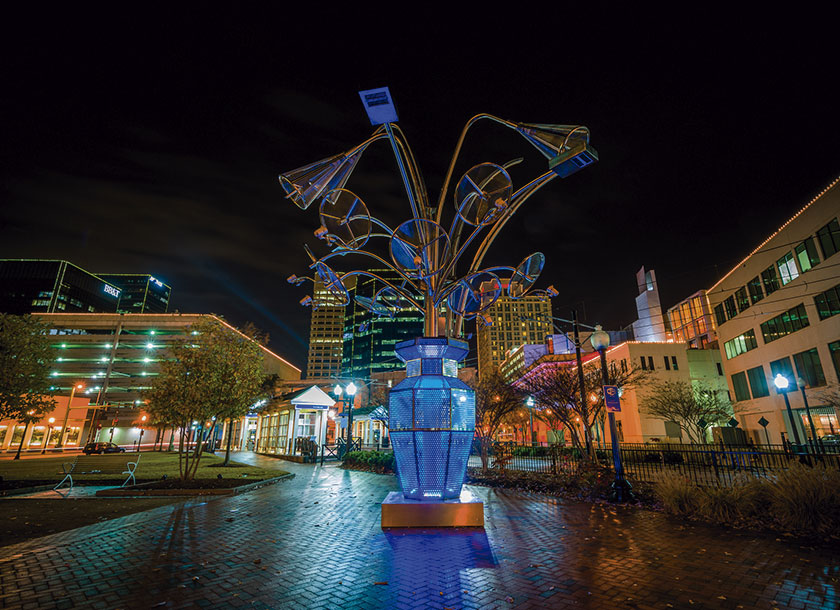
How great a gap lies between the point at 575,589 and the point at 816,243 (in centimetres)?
3130

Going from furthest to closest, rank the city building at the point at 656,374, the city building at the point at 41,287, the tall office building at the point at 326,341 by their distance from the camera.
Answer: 1. the tall office building at the point at 326,341
2. the city building at the point at 41,287
3. the city building at the point at 656,374

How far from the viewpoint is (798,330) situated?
26938mm

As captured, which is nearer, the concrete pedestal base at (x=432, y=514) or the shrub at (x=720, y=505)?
the concrete pedestal base at (x=432, y=514)

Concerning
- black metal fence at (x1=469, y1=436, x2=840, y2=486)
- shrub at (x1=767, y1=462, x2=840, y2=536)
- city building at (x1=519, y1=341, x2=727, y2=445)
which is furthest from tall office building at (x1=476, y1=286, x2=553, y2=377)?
shrub at (x1=767, y1=462, x2=840, y2=536)

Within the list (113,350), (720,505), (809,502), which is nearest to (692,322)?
(720,505)

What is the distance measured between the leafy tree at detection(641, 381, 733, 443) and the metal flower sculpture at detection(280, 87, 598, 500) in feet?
98.8

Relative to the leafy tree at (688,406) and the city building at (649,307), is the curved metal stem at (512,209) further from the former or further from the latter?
the city building at (649,307)

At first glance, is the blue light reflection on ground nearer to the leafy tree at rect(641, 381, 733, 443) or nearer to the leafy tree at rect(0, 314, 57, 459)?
the leafy tree at rect(0, 314, 57, 459)

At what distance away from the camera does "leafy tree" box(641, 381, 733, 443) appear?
32281 millimetres

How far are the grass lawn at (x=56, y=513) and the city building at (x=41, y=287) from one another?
126 metres

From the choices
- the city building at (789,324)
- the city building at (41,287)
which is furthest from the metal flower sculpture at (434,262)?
the city building at (41,287)

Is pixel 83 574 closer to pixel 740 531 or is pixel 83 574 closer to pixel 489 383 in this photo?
pixel 740 531

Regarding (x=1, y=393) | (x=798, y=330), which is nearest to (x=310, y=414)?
(x=1, y=393)

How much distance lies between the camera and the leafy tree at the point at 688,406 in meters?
32.3
